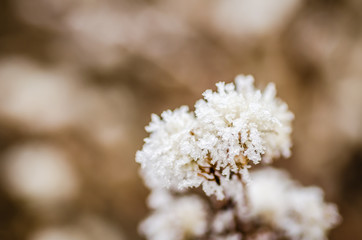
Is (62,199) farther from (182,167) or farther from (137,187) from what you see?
(182,167)

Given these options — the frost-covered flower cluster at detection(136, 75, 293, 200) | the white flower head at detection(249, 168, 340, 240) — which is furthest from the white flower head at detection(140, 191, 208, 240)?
the frost-covered flower cluster at detection(136, 75, 293, 200)

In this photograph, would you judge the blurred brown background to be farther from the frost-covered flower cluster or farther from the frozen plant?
the frost-covered flower cluster

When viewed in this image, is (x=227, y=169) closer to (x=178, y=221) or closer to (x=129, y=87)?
(x=178, y=221)

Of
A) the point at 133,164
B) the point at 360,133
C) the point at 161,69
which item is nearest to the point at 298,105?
the point at 360,133

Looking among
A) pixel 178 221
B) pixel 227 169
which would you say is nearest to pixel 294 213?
pixel 178 221

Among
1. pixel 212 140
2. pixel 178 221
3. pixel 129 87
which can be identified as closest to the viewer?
pixel 212 140

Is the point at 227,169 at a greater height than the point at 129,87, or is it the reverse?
the point at 129,87

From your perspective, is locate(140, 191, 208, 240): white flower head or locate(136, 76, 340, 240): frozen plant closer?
locate(136, 76, 340, 240): frozen plant

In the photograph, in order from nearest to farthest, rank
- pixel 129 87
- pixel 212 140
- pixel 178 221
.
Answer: pixel 212 140 → pixel 178 221 → pixel 129 87
